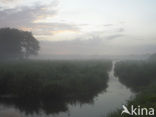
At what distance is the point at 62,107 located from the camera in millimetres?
16078

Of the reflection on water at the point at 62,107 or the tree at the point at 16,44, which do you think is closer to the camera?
the reflection on water at the point at 62,107

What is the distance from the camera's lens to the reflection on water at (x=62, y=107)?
47.3ft

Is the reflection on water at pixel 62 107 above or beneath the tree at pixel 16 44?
beneath

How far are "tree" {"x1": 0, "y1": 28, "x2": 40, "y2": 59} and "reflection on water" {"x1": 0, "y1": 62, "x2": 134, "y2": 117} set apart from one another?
35531 millimetres

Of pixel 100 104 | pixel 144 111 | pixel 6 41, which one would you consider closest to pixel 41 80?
pixel 100 104

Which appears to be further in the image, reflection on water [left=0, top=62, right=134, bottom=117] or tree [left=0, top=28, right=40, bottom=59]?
tree [left=0, top=28, right=40, bottom=59]

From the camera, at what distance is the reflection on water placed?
47.3 ft

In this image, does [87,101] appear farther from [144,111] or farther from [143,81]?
[143,81]

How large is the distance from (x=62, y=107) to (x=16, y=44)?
3917cm

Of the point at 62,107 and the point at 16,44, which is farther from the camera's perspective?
the point at 16,44

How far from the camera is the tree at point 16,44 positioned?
Answer: 50562 millimetres

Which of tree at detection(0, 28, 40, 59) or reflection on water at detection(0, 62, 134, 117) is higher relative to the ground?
tree at detection(0, 28, 40, 59)

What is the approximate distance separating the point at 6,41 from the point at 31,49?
25.7 feet

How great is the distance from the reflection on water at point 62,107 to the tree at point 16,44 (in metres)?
35.5
